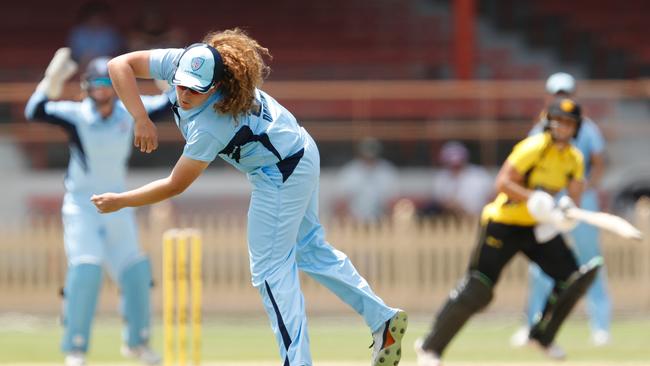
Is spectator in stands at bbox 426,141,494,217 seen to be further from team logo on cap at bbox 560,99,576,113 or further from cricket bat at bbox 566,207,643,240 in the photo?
cricket bat at bbox 566,207,643,240

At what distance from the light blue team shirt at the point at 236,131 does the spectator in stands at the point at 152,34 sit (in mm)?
11782

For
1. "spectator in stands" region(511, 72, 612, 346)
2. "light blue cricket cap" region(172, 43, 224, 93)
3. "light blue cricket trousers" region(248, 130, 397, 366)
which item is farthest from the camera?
"spectator in stands" region(511, 72, 612, 346)

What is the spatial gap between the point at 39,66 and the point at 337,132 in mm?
4498

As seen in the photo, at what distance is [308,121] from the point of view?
1844 centimetres

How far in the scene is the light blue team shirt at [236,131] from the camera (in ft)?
24.1

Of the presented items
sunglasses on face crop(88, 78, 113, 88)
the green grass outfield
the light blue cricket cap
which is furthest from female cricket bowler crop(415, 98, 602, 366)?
the light blue cricket cap

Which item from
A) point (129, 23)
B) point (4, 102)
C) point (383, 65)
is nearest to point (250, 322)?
point (4, 102)

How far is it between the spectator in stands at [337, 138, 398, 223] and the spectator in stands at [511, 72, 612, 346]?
15.1 ft

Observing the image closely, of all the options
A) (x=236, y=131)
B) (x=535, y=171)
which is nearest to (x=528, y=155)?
(x=535, y=171)

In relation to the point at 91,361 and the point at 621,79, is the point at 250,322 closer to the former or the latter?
the point at 91,361

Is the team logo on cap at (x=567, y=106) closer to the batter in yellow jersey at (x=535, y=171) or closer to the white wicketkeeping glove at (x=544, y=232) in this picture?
the batter in yellow jersey at (x=535, y=171)

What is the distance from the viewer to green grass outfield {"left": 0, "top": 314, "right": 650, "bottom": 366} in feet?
38.8

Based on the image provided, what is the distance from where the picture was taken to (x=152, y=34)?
19719mm

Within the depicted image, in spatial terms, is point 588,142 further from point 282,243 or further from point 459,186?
point 282,243
